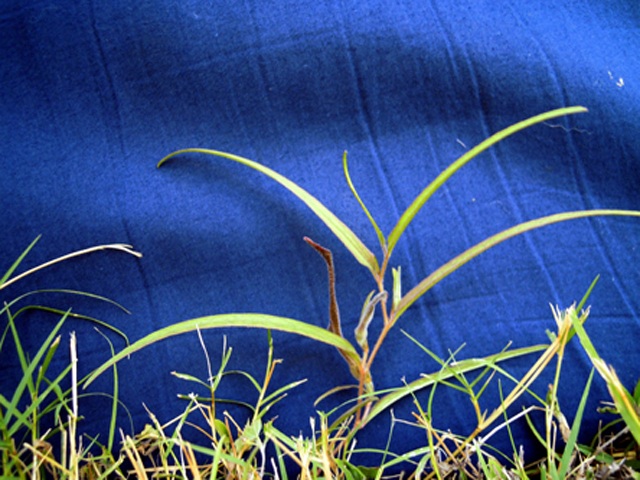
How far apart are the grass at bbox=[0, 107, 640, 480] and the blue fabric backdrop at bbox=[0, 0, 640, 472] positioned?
0.05 m

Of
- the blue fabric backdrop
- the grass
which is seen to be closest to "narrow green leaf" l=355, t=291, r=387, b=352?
the grass

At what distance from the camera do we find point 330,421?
22.4 inches

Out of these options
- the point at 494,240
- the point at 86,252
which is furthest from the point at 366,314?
the point at 86,252

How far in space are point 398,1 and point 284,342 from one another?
54cm

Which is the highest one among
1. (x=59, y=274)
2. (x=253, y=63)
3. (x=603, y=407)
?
(x=253, y=63)

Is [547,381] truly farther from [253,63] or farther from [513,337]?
[253,63]

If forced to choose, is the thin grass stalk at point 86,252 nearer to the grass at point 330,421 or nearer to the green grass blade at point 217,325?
the grass at point 330,421

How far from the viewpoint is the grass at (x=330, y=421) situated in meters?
0.43

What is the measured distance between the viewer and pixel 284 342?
23.4 inches

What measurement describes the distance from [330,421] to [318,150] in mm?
393

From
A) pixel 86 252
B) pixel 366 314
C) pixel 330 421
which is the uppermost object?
pixel 86 252

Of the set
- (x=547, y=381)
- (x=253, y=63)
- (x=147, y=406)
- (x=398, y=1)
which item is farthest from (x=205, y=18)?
(x=547, y=381)

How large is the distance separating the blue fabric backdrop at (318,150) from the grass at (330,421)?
0.05 metres

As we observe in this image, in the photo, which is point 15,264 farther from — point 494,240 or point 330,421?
point 494,240
